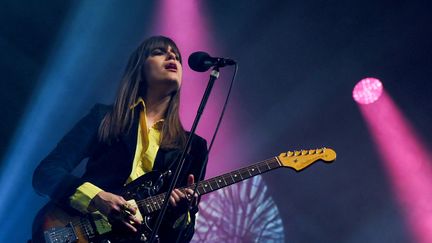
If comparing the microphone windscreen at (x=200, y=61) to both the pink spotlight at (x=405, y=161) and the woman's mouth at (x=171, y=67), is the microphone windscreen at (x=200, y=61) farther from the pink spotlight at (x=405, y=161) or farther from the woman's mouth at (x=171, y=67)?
the pink spotlight at (x=405, y=161)

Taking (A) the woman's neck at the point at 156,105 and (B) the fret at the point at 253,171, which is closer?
(B) the fret at the point at 253,171

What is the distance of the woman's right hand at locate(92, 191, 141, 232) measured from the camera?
2.10m

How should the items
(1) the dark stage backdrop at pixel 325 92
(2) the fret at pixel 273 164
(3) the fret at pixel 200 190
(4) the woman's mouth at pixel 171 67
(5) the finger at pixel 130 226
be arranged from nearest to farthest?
(5) the finger at pixel 130 226
(3) the fret at pixel 200 190
(2) the fret at pixel 273 164
(4) the woman's mouth at pixel 171 67
(1) the dark stage backdrop at pixel 325 92

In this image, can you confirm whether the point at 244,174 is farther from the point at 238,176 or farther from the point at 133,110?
the point at 133,110

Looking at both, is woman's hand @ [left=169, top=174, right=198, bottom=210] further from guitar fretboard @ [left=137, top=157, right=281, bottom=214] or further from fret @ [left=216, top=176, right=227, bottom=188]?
fret @ [left=216, top=176, right=227, bottom=188]

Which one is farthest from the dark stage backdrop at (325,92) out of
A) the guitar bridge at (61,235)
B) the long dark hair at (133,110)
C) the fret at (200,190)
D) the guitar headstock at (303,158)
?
the guitar bridge at (61,235)

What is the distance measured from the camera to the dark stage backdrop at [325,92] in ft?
18.2

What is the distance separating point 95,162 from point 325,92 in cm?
401

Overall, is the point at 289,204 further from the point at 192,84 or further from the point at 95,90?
the point at 95,90

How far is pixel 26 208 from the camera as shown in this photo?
12.2 ft

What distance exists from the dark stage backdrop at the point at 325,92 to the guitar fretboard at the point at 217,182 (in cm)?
270

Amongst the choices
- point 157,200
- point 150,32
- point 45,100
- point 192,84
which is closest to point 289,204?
point 192,84

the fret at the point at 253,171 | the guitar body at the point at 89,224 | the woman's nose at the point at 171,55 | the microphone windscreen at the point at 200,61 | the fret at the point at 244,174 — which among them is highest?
the woman's nose at the point at 171,55

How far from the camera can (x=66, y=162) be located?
2.52 metres
